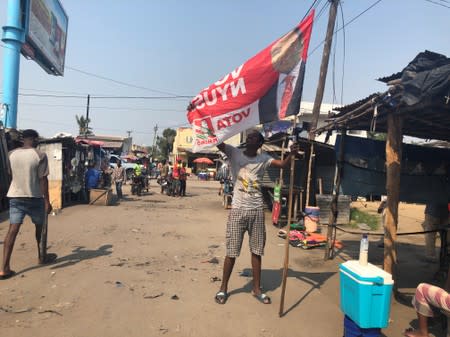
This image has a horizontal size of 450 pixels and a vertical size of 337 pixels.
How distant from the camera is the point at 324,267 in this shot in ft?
22.5

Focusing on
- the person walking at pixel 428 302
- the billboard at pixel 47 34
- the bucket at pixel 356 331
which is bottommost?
the bucket at pixel 356 331

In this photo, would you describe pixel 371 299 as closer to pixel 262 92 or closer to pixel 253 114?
pixel 253 114

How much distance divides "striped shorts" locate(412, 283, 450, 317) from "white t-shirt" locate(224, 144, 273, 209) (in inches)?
77.4

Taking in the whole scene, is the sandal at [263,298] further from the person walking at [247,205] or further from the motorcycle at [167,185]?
the motorcycle at [167,185]

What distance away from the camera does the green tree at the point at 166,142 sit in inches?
2539

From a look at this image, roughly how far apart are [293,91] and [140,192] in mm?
15538

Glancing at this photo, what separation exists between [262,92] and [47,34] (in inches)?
825

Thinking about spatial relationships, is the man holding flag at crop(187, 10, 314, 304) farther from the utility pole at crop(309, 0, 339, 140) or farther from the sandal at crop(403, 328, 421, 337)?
the utility pole at crop(309, 0, 339, 140)

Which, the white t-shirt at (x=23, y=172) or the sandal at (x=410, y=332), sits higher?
the white t-shirt at (x=23, y=172)

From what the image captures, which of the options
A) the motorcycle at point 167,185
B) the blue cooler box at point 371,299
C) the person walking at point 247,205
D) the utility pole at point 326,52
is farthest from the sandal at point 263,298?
the motorcycle at point 167,185

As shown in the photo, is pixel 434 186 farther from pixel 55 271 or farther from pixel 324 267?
pixel 55 271

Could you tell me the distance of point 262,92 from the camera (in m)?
4.74

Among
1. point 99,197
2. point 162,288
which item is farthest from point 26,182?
point 99,197

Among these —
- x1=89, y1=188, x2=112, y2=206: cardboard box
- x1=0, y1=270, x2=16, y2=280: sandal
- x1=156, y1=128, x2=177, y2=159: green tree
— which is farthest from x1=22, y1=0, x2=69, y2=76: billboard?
x1=156, y1=128, x2=177, y2=159: green tree
